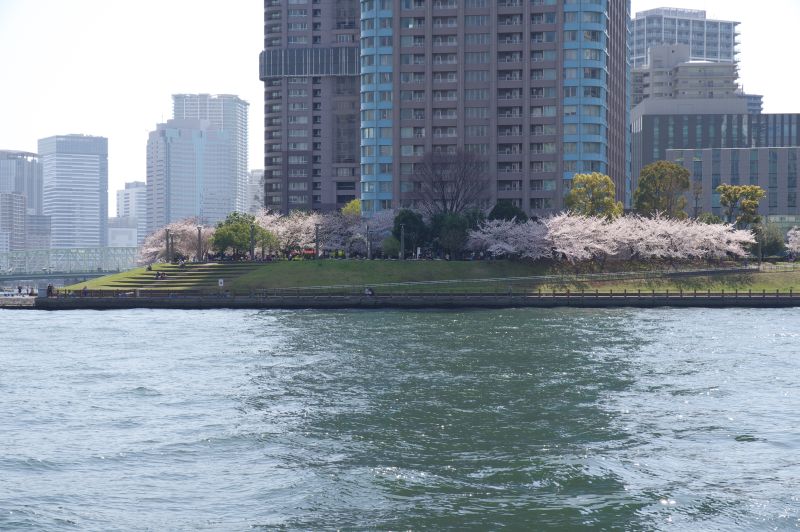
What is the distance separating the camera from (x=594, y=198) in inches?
5797

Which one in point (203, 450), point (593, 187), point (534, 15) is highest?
point (534, 15)

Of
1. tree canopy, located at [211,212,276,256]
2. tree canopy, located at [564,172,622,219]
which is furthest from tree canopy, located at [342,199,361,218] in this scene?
tree canopy, located at [564,172,622,219]

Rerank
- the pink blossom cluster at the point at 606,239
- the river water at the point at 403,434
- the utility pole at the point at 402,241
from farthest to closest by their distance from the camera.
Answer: the utility pole at the point at 402,241 < the pink blossom cluster at the point at 606,239 < the river water at the point at 403,434

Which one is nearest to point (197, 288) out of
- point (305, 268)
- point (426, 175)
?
point (305, 268)

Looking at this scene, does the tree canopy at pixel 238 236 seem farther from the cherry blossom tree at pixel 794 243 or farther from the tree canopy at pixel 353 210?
the cherry blossom tree at pixel 794 243

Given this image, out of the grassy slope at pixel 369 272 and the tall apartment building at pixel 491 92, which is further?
the tall apartment building at pixel 491 92

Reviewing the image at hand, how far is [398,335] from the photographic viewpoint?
271ft

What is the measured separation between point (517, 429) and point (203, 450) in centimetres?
1481

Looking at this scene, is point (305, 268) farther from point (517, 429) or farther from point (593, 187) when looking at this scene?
point (517, 429)

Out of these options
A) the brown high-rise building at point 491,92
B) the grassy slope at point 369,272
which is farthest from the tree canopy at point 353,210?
the grassy slope at point 369,272

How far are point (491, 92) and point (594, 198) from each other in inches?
1420

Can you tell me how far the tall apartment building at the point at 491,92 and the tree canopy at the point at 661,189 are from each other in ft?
66.4

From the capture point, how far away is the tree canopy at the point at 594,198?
146000mm

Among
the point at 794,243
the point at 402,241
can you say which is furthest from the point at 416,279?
the point at 794,243
